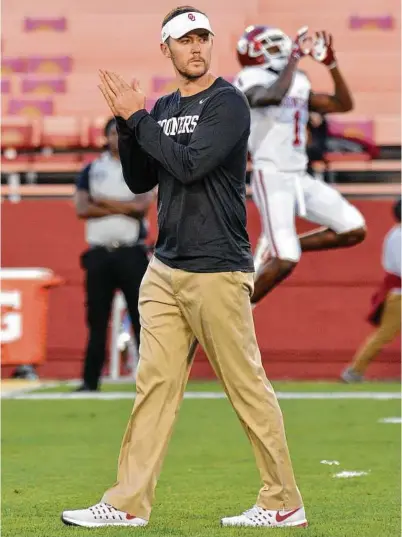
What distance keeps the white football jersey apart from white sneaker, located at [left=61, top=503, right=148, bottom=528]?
5.54m

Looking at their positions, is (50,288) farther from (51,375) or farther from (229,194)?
(229,194)

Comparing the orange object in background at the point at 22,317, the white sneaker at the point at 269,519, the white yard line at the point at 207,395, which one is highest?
the white sneaker at the point at 269,519

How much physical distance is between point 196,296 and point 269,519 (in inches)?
31.1

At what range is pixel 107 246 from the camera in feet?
34.0

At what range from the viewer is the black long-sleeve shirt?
4.54 metres

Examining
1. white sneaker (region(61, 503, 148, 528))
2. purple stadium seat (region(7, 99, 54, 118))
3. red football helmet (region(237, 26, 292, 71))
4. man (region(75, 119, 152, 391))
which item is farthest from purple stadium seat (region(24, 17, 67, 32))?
white sneaker (region(61, 503, 148, 528))

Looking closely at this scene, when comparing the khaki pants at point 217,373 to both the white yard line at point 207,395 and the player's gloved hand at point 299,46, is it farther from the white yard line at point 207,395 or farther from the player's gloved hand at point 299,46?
the white yard line at point 207,395

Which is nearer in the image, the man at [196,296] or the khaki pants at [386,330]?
the man at [196,296]

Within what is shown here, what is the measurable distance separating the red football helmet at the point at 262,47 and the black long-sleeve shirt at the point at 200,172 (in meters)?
5.24

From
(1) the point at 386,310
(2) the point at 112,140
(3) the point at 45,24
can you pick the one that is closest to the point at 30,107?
(3) the point at 45,24

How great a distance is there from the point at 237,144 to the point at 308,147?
8.55 meters

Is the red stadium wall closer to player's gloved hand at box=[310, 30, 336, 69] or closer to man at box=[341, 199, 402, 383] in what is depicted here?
man at box=[341, 199, 402, 383]

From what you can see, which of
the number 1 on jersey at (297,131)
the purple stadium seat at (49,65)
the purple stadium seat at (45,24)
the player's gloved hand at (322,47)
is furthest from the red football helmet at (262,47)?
the purple stadium seat at (45,24)

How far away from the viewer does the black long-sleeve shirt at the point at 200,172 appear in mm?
4535
